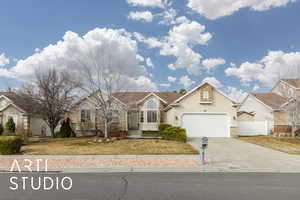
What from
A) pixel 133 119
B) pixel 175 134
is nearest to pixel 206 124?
pixel 175 134

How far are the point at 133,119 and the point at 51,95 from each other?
11250 millimetres

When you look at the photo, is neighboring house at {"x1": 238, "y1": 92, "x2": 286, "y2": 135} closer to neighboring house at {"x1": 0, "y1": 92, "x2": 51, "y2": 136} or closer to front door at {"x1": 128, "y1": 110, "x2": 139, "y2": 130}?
front door at {"x1": 128, "y1": 110, "x2": 139, "y2": 130}

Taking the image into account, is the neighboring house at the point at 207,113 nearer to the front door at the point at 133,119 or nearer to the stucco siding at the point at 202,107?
the stucco siding at the point at 202,107

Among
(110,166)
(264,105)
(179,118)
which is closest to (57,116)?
(179,118)

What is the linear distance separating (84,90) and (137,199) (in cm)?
1583

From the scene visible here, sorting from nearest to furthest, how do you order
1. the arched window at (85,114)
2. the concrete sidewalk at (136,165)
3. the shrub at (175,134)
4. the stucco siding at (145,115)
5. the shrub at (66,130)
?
the concrete sidewalk at (136,165) < the shrub at (175,134) < the shrub at (66,130) < the arched window at (85,114) < the stucco siding at (145,115)

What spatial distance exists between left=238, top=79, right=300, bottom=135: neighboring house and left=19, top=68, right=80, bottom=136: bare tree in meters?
21.6

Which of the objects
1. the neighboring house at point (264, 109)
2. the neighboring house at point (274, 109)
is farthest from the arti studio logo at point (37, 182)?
the neighboring house at point (264, 109)

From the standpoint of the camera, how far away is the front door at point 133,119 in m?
27.9

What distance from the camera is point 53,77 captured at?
22.4 meters

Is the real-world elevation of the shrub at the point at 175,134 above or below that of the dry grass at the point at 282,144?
above

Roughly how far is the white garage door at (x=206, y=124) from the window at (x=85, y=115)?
12.7 m

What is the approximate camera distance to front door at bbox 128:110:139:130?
91.7 feet

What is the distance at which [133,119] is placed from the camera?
1116 inches
